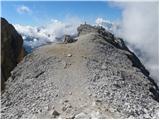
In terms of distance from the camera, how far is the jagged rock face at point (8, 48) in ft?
178

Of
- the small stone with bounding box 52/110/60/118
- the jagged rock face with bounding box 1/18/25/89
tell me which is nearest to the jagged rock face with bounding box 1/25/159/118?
the small stone with bounding box 52/110/60/118

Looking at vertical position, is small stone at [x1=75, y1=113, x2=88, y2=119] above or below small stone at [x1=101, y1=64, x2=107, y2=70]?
below

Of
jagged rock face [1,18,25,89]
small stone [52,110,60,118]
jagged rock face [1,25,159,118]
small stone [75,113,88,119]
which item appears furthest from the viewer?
jagged rock face [1,18,25,89]

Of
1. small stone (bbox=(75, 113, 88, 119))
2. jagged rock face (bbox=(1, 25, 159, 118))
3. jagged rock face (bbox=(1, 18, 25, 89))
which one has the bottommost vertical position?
small stone (bbox=(75, 113, 88, 119))

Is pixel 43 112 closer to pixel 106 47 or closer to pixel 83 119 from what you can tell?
pixel 83 119

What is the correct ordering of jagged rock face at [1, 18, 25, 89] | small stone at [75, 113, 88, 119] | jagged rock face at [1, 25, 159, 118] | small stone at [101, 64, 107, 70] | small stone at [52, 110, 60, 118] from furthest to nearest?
jagged rock face at [1, 18, 25, 89] < small stone at [101, 64, 107, 70] < jagged rock face at [1, 25, 159, 118] < small stone at [52, 110, 60, 118] < small stone at [75, 113, 88, 119]

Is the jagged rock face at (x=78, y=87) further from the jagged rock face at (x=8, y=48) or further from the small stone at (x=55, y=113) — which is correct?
the jagged rock face at (x=8, y=48)

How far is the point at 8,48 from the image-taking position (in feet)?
185

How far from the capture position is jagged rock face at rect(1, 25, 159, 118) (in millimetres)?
28375

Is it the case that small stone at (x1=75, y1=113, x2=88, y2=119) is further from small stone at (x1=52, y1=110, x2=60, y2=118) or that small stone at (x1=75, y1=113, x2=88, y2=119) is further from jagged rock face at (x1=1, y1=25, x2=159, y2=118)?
small stone at (x1=52, y1=110, x2=60, y2=118)

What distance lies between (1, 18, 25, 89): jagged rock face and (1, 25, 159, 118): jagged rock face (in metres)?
10.2

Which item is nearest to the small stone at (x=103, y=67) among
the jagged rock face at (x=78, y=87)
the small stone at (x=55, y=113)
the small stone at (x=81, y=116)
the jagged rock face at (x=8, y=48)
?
the jagged rock face at (x=78, y=87)

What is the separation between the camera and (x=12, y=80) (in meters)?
41.7

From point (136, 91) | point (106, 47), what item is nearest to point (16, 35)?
point (106, 47)
